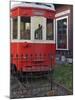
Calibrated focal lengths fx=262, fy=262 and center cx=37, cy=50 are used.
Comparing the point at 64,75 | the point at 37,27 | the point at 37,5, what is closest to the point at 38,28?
the point at 37,27

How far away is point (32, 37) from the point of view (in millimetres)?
3492

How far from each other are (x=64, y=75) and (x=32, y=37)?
722mm

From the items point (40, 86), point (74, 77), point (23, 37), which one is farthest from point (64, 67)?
point (23, 37)

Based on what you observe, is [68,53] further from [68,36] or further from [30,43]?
[30,43]

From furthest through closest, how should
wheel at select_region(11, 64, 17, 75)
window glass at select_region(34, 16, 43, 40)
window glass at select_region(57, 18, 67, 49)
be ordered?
window glass at select_region(57, 18, 67, 49) → window glass at select_region(34, 16, 43, 40) → wheel at select_region(11, 64, 17, 75)

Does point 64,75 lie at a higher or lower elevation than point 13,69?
lower

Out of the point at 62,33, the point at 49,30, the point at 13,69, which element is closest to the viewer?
the point at 13,69

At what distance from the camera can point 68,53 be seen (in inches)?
145

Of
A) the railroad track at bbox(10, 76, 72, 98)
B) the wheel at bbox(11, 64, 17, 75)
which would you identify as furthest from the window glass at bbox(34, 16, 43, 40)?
the railroad track at bbox(10, 76, 72, 98)

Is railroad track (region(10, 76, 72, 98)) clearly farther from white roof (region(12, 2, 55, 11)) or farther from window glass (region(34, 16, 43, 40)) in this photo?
white roof (region(12, 2, 55, 11))

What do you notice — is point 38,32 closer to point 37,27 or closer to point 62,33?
point 37,27

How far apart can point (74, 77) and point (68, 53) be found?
1.14 ft

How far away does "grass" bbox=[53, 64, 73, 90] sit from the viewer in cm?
368

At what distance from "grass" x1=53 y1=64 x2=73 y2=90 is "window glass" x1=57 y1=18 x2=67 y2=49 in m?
0.28
